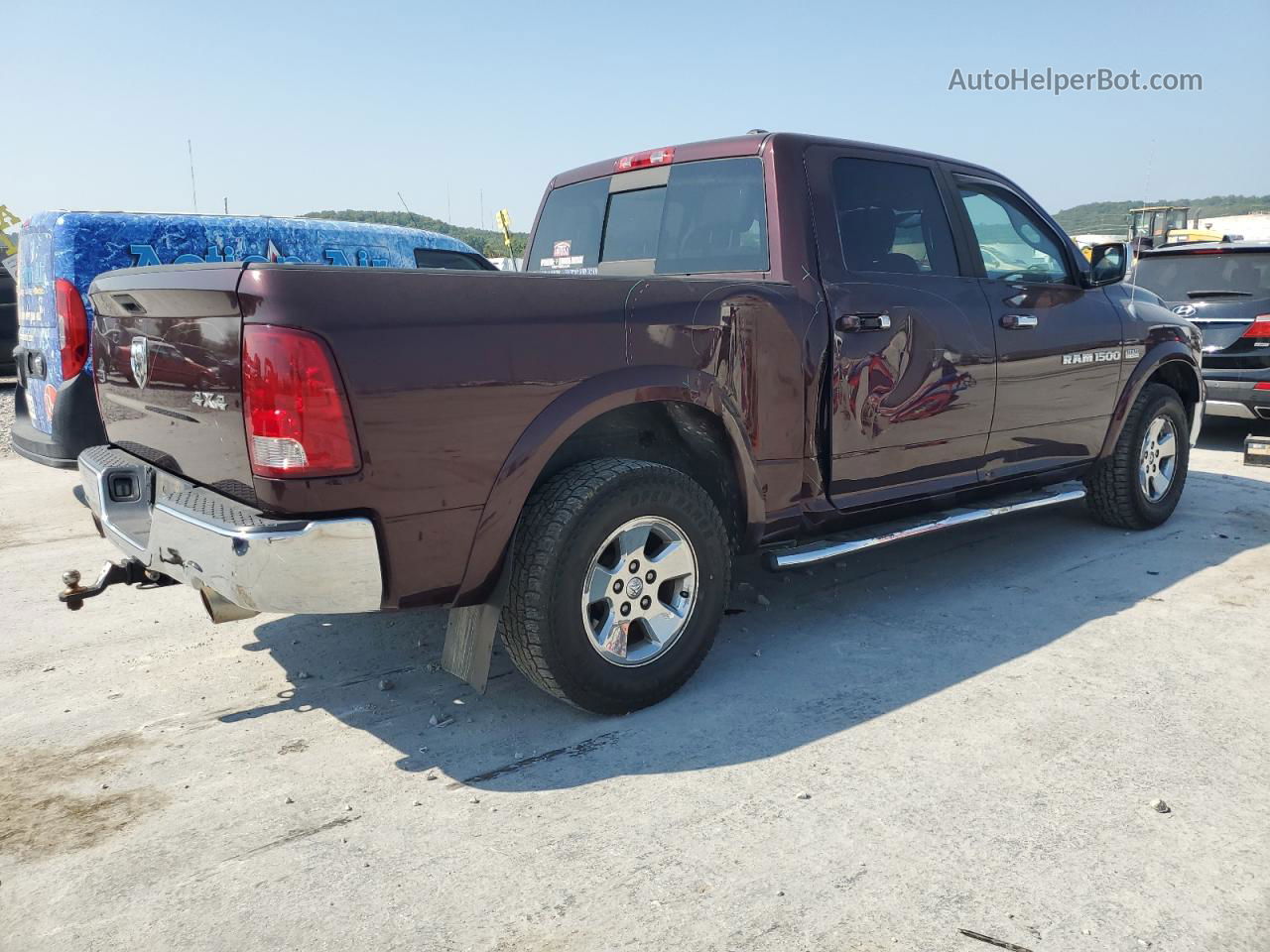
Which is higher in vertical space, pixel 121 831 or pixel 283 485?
pixel 283 485

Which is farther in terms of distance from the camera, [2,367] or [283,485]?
[2,367]

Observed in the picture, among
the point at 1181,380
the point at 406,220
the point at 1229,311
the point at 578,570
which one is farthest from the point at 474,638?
the point at 406,220

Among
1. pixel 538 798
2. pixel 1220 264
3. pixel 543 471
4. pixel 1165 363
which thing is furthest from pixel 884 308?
pixel 1220 264

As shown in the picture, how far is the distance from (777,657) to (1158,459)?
325 centimetres

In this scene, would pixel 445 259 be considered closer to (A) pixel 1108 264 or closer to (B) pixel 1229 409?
(A) pixel 1108 264

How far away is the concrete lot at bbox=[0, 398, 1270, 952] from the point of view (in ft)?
7.36

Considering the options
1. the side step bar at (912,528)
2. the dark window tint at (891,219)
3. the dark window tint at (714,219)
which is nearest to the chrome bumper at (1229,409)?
the side step bar at (912,528)

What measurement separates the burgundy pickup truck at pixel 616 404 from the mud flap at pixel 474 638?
11 millimetres

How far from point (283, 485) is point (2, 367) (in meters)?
13.5

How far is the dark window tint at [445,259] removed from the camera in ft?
24.4

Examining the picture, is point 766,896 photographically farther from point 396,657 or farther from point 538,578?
point 396,657

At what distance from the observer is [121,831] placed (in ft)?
8.56

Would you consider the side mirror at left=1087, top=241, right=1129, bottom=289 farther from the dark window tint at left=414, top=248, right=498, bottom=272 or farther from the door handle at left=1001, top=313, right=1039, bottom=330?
the dark window tint at left=414, top=248, right=498, bottom=272

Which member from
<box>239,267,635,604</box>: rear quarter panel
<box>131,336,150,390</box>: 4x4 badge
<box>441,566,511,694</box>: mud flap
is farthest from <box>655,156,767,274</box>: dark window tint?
<box>131,336,150,390</box>: 4x4 badge
